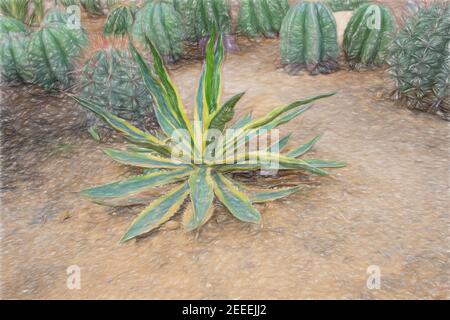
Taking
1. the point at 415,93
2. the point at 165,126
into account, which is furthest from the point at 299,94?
the point at 165,126

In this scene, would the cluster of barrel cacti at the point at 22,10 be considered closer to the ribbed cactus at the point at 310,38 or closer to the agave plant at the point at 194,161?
the ribbed cactus at the point at 310,38

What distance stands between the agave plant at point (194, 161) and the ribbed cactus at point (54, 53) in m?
1.42

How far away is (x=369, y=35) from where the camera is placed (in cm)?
466

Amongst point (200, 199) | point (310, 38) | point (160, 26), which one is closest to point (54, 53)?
point (160, 26)

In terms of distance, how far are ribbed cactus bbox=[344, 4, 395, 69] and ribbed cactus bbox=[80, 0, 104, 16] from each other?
3.11m

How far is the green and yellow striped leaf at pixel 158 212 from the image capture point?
9.63 feet

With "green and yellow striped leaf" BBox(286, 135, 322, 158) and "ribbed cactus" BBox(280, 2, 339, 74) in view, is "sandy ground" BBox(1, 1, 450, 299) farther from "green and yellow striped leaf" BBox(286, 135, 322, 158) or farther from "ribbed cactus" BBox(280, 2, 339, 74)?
"ribbed cactus" BBox(280, 2, 339, 74)

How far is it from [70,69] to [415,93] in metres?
2.72

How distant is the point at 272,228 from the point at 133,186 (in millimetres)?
811

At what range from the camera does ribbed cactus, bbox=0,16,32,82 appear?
183 inches

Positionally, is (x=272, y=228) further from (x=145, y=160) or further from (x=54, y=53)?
(x=54, y=53)

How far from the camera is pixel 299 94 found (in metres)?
4.43

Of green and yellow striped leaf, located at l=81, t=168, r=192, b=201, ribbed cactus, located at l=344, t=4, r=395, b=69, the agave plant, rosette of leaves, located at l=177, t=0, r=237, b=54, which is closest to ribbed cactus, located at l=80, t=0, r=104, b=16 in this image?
rosette of leaves, located at l=177, t=0, r=237, b=54

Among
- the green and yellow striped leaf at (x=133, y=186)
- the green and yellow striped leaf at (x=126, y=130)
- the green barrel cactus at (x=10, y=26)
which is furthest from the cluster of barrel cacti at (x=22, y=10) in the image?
the green and yellow striped leaf at (x=133, y=186)
